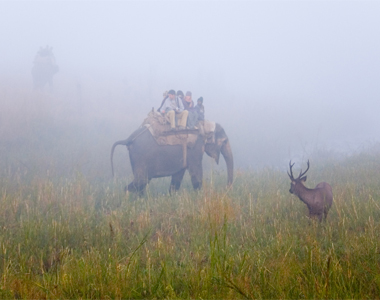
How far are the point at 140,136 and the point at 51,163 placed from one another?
4032 mm

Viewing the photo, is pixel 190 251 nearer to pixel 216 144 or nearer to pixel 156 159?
pixel 156 159

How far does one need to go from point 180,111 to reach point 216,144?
1318 mm

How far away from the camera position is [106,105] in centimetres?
2230

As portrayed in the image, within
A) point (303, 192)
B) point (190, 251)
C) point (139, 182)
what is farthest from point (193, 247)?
point (139, 182)

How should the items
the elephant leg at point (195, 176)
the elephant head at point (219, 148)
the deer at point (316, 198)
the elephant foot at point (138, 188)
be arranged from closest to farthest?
the deer at point (316, 198)
the elephant foot at point (138, 188)
the elephant leg at point (195, 176)
the elephant head at point (219, 148)

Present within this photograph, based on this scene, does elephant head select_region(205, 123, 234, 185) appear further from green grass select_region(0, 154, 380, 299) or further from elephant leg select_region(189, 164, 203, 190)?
green grass select_region(0, 154, 380, 299)

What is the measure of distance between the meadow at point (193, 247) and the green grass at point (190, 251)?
1cm

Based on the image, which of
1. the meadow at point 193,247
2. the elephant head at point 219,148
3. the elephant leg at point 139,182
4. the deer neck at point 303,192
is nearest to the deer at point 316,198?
the deer neck at point 303,192

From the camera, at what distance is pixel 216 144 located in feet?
27.6

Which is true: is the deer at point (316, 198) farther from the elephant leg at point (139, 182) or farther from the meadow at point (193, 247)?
the elephant leg at point (139, 182)

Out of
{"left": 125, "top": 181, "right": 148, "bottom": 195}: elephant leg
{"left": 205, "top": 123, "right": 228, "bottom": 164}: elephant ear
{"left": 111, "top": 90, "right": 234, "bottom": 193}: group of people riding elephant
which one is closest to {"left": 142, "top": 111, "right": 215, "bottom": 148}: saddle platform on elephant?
{"left": 111, "top": 90, "right": 234, "bottom": 193}: group of people riding elephant

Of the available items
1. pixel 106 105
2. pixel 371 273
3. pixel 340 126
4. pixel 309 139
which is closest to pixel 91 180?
pixel 371 273

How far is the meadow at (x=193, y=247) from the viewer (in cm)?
230

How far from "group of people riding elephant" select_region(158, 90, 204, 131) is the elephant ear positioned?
24.1 inches
